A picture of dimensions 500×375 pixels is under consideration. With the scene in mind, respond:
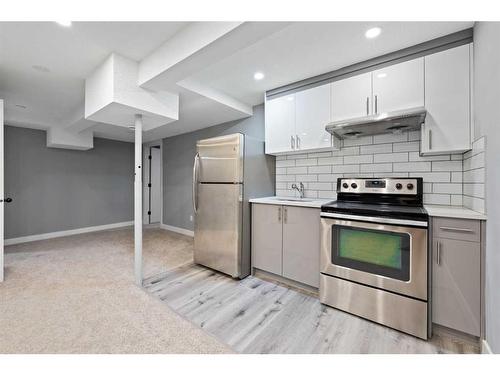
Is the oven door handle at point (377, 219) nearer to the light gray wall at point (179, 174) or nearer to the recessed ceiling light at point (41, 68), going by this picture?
the light gray wall at point (179, 174)

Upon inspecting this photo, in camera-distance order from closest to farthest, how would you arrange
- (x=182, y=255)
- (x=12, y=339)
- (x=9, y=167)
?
(x=12, y=339), (x=182, y=255), (x=9, y=167)

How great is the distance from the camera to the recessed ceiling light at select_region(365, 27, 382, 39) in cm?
167

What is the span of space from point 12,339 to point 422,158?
3.64 m

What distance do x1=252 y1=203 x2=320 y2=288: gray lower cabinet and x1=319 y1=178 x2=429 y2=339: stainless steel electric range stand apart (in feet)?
0.58

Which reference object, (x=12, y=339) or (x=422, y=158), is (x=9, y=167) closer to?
(x=12, y=339)

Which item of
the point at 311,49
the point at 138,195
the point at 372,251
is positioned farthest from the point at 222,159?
the point at 372,251

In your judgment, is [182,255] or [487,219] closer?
[487,219]

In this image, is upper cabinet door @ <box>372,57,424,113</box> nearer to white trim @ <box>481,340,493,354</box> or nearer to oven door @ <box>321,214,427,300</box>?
oven door @ <box>321,214,427,300</box>

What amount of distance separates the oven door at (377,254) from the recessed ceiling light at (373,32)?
59.1 inches

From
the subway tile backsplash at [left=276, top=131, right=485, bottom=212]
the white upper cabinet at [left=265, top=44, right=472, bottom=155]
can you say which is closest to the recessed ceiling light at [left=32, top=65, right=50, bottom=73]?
the white upper cabinet at [left=265, top=44, right=472, bottom=155]

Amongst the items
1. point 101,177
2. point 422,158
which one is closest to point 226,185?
point 422,158

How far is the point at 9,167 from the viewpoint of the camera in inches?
152

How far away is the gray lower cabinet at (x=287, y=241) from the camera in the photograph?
7.13 ft
